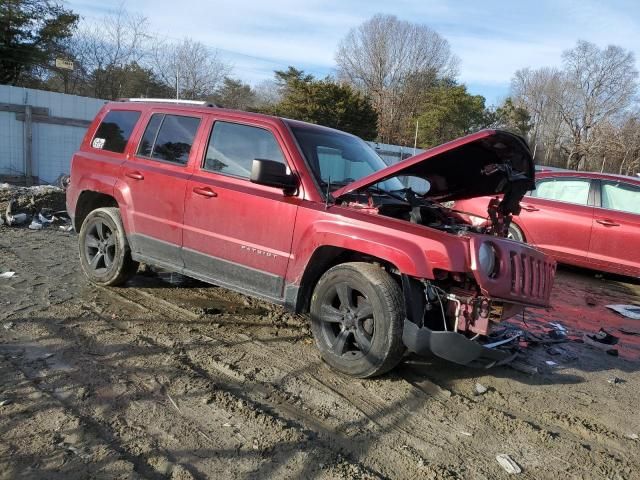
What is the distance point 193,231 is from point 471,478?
3.11 m

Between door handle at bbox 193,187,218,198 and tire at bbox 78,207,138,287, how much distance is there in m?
1.21

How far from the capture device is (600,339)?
17.2ft

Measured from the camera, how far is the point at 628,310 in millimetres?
6570

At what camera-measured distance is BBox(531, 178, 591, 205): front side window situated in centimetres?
826

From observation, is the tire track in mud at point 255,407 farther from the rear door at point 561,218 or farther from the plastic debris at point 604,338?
the rear door at point 561,218

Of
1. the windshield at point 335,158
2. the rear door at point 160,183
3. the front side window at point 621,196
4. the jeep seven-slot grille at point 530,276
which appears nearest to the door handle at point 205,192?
the rear door at point 160,183

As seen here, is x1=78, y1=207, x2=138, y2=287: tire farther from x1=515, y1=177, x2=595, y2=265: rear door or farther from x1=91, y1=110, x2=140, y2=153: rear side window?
x1=515, y1=177, x2=595, y2=265: rear door

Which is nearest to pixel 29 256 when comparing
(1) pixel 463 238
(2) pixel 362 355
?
(2) pixel 362 355

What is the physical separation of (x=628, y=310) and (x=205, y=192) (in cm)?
525

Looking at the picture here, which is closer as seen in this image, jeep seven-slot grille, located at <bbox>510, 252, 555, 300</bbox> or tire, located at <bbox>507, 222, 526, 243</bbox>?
jeep seven-slot grille, located at <bbox>510, 252, 555, 300</bbox>

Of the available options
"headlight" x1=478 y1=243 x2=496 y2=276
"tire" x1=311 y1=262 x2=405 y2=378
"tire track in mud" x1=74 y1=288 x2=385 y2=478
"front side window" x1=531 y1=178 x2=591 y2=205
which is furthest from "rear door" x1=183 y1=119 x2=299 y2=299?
"front side window" x1=531 y1=178 x2=591 y2=205

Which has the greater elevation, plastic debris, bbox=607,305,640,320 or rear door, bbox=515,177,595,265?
rear door, bbox=515,177,595,265

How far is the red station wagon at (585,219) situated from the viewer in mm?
7680

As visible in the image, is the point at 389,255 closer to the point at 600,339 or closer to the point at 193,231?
the point at 193,231
